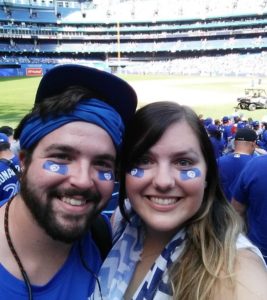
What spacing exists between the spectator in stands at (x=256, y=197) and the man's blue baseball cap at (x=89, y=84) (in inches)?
97.6

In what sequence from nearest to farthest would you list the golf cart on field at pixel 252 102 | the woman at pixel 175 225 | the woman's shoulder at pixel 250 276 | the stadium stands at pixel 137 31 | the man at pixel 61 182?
the woman's shoulder at pixel 250 276, the woman at pixel 175 225, the man at pixel 61 182, the golf cart on field at pixel 252 102, the stadium stands at pixel 137 31

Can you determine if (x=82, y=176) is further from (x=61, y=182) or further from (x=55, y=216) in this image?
(x=55, y=216)

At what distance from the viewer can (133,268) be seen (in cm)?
206

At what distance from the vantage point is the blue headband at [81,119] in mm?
1924

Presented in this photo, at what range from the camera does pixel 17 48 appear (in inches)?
3184

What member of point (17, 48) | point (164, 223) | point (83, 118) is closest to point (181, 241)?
point (164, 223)

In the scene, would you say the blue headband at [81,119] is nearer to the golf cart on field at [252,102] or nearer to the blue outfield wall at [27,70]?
the golf cart on field at [252,102]

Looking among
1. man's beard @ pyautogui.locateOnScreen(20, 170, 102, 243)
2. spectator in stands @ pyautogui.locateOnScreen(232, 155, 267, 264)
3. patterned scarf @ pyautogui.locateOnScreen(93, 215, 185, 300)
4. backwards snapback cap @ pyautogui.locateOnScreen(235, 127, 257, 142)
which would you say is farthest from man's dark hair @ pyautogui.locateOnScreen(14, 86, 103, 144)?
backwards snapback cap @ pyautogui.locateOnScreen(235, 127, 257, 142)

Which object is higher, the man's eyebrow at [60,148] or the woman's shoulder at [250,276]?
the man's eyebrow at [60,148]

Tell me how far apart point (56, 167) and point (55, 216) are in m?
0.23

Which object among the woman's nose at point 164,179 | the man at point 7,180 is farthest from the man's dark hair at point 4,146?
the woman's nose at point 164,179

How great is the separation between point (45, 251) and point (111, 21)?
9253 centimetres

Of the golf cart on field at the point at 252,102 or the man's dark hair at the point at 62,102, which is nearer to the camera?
the man's dark hair at the point at 62,102

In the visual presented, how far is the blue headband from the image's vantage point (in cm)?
192
